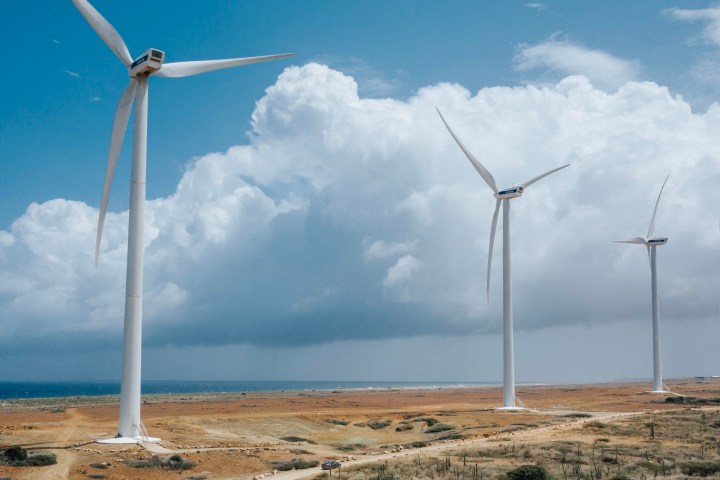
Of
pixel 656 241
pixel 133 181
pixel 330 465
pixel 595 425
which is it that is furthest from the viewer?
pixel 656 241

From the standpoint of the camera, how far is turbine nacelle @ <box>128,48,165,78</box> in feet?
137

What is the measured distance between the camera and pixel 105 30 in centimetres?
4353

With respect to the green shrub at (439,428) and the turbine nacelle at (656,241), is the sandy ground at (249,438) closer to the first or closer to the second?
the green shrub at (439,428)

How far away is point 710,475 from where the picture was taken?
32.8 metres

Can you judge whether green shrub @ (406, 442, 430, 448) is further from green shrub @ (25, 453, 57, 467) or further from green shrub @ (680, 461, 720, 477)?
green shrub @ (25, 453, 57, 467)

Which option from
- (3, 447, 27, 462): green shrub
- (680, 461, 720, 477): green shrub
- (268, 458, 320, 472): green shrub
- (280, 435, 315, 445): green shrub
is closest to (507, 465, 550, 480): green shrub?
(680, 461, 720, 477): green shrub

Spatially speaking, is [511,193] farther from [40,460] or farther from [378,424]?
[40,460]

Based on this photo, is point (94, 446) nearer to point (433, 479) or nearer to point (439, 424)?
point (433, 479)

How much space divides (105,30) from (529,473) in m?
33.7

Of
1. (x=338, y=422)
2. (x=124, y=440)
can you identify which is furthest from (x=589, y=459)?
(x=338, y=422)

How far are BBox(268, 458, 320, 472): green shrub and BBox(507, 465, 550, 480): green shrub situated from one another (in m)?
10.2

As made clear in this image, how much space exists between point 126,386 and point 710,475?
29.4 m

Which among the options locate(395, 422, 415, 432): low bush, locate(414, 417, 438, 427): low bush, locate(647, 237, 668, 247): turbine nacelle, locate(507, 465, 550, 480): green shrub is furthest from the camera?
locate(647, 237, 668, 247): turbine nacelle

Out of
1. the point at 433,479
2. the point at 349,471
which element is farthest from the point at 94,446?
the point at 433,479
